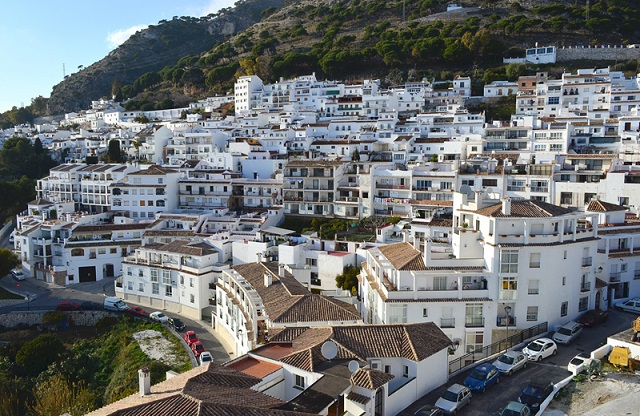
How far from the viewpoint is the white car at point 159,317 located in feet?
122

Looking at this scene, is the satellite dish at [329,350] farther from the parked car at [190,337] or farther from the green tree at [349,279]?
the parked car at [190,337]

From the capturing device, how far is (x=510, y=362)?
20.9 meters

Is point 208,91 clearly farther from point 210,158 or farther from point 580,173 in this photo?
point 580,173

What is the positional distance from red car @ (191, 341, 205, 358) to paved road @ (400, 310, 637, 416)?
1556 centimetres

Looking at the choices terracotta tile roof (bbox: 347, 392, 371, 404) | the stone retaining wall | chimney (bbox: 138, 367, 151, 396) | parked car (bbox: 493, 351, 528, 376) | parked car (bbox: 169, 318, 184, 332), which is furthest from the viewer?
the stone retaining wall

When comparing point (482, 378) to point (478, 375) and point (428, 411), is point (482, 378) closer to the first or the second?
point (478, 375)

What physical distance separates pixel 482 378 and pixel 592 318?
9.31 metres

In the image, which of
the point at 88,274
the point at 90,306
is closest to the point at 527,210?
the point at 90,306

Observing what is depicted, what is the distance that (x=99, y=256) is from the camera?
47.5 metres

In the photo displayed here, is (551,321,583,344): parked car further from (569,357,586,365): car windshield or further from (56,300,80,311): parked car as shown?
(56,300,80,311): parked car

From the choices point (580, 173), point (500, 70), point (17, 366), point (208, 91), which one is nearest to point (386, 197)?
point (580, 173)

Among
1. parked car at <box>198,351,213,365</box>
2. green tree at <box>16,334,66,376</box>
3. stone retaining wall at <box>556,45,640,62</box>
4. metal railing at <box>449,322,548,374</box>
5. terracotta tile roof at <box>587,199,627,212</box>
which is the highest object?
stone retaining wall at <box>556,45,640,62</box>

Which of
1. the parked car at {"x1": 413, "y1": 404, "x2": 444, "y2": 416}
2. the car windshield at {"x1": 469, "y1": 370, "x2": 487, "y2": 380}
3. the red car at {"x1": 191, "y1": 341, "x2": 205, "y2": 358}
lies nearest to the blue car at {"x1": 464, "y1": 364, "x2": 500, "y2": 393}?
the car windshield at {"x1": 469, "y1": 370, "x2": 487, "y2": 380}

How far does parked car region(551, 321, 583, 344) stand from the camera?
23719 millimetres
